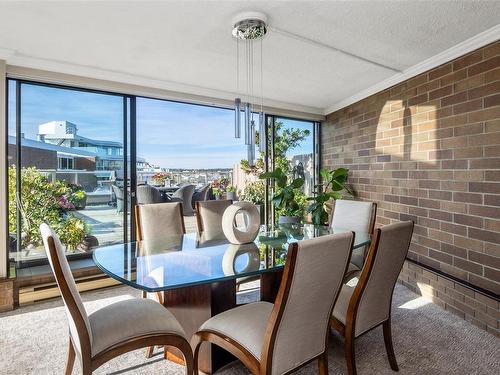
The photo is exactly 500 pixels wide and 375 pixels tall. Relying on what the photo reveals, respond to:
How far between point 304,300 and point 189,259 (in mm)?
900

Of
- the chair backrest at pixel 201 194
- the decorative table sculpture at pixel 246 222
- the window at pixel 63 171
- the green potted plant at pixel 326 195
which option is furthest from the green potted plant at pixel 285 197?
the window at pixel 63 171

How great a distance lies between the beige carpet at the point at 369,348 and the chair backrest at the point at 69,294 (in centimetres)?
73

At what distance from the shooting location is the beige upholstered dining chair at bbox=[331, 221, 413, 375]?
1.65 metres

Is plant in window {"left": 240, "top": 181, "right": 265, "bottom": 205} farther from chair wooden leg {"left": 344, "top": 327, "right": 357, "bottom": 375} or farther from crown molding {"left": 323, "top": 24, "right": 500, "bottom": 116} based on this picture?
chair wooden leg {"left": 344, "top": 327, "right": 357, "bottom": 375}

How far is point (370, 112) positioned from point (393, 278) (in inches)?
108

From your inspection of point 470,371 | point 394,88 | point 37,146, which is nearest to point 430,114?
point 394,88

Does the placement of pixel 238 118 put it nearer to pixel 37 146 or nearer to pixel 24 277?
pixel 37 146

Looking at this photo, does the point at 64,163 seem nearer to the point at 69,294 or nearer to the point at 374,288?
the point at 69,294

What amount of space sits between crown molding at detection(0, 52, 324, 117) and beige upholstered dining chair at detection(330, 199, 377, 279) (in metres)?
2.03

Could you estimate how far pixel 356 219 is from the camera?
3.01 metres

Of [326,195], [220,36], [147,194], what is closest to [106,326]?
[220,36]

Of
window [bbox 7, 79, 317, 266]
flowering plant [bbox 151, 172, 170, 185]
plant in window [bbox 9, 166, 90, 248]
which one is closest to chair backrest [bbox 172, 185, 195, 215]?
window [bbox 7, 79, 317, 266]

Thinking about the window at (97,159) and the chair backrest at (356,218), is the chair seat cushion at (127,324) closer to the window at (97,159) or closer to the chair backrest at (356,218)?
the chair backrest at (356,218)

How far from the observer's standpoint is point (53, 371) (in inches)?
75.8
